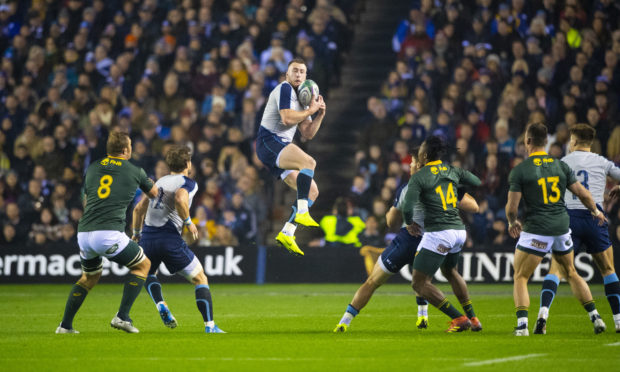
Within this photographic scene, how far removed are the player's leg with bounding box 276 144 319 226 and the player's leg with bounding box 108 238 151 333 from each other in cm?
176

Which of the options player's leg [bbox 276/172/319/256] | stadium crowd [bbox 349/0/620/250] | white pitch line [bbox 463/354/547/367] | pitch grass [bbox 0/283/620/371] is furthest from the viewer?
stadium crowd [bbox 349/0/620/250]

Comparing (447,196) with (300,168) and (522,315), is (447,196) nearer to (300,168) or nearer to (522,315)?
(522,315)

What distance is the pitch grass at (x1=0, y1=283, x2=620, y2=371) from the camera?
849 centimetres

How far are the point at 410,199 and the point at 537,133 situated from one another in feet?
4.82

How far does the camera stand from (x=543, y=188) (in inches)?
411

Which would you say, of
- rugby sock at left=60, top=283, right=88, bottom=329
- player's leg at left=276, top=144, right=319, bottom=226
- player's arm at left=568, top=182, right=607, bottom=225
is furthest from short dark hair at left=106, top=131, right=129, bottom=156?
player's arm at left=568, top=182, right=607, bottom=225

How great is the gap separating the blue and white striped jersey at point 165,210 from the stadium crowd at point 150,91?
8.59m

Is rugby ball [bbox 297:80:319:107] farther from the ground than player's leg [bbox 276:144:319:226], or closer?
farther from the ground

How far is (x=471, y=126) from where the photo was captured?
19.5 metres

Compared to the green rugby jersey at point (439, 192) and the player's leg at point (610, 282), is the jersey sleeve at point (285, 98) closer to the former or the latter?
the green rugby jersey at point (439, 192)

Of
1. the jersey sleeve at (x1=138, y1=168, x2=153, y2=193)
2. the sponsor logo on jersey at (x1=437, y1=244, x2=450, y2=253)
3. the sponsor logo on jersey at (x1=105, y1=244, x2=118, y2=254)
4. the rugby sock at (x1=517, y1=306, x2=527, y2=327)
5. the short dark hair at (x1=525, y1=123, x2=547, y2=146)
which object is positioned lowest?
the rugby sock at (x1=517, y1=306, x2=527, y2=327)

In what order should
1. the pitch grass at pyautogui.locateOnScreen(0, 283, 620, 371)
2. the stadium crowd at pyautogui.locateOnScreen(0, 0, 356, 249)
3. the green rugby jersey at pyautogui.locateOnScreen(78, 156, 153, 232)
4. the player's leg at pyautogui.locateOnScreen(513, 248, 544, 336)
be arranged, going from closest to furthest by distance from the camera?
the pitch grass at pyautogui.locateOnScreen(0, 283, 620, 371) < the player's leg at pyautogui.locateOnScreen(513, 248, 544, 336) < the green rugby jersey at pyautogui.locateOnScreen(78, 156, 153, 232) < the stadium crowd at pyautogui.locateOnScreen(0, 0, 356, 249)

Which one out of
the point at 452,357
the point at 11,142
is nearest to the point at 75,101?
the point at 11,142

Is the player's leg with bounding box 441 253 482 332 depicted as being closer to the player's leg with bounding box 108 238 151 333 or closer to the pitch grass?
the pitch grass
